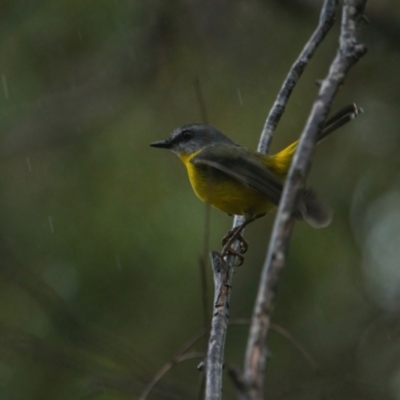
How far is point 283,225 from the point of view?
137cm

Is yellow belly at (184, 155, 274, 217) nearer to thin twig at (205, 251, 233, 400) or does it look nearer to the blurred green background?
thin twig at (205, 251, 233, 400)

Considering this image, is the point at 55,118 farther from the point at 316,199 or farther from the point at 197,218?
the point at 316,199

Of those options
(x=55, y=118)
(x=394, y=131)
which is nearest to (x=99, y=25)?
(x=55, y=118)

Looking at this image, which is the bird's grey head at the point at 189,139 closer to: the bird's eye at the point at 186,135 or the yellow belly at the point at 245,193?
the bird's eye at the point at 186,135

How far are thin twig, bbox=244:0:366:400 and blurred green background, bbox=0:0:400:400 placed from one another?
15.8 ft

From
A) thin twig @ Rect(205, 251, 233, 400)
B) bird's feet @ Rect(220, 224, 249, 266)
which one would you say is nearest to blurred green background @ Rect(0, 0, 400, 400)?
bird's feet @ Rect(220, 224, 249, 266)

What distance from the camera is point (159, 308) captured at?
704 centimetres

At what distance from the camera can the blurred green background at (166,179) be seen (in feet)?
21.9

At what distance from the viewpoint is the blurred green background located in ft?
21.9

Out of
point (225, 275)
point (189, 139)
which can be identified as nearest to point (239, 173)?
point (225, 275)

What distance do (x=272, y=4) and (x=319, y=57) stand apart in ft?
4.21

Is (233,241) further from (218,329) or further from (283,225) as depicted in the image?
(283,225)

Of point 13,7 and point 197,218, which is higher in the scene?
point 13,7

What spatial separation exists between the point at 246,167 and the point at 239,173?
2.1 inches
